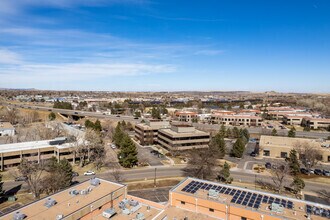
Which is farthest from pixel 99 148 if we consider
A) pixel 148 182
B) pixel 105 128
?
pixel 105 128

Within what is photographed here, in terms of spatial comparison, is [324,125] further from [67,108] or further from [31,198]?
[67,108]

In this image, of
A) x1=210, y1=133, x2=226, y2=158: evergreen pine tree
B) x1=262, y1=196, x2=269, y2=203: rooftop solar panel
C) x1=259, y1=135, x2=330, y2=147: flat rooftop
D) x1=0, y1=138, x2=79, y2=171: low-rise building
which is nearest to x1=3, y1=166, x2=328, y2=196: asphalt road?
x1=210, y1=133, x2=226, y2=158: evergreen pine tree

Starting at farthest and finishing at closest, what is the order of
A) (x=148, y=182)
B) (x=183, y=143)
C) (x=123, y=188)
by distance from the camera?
(x=183, y=143)
(x=148, y=182)
(x=123, y=188)

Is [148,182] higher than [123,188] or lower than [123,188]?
lower

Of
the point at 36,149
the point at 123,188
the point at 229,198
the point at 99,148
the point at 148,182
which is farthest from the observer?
the point at 99,148

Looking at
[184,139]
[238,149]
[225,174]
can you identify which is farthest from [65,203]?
[238,149]

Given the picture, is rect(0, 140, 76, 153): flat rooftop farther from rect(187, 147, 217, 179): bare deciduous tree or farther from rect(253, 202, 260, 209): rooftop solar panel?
rect(253, 202, 260, 209): rooftop solar panel

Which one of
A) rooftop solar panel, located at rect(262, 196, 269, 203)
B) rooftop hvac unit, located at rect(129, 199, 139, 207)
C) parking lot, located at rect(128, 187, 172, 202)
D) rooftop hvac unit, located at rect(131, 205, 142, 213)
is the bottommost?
parking lot, located at rect(128, 187, 172, 202)
